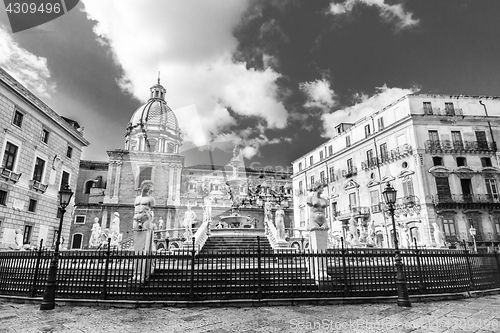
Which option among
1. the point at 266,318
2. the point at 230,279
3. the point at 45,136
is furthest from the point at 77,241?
the point at 266,318

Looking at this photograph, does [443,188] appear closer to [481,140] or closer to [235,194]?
[481,140]

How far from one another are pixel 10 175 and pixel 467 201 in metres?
37.1

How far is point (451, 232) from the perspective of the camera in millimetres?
26391

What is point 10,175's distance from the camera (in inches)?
790

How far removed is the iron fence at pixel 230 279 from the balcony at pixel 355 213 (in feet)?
76.2

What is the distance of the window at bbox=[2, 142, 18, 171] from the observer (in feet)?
66.0

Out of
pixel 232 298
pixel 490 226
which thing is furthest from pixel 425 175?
pixel 232 298

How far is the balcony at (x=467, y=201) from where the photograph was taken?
26728 millimetres

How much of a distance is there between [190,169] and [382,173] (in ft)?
114

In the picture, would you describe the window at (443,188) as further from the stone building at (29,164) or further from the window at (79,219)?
the window at (79,219)

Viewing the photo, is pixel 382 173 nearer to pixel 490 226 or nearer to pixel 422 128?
pixel 422 128

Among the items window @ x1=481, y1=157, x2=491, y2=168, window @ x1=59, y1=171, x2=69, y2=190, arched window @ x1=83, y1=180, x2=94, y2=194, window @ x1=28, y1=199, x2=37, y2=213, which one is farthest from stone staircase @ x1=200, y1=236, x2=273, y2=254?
arched window @ x1=83, y1=180, x2=94, y2=194

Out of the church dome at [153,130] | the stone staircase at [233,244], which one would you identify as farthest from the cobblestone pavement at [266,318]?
the church dome at [153,130]

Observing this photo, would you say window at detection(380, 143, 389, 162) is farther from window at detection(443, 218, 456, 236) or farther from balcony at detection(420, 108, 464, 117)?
window at detection(443, 218, 456, 236)
